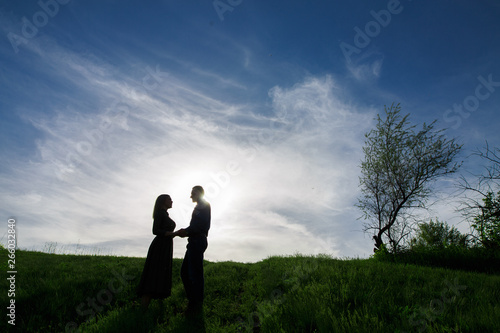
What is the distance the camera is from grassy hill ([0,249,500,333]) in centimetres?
409

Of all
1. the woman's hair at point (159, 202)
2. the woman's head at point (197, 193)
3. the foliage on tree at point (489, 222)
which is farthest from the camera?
the foliage on tree at point (489, 222)

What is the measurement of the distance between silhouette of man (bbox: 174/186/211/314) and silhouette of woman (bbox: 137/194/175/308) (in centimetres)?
45

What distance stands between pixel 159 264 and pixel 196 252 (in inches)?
39.7

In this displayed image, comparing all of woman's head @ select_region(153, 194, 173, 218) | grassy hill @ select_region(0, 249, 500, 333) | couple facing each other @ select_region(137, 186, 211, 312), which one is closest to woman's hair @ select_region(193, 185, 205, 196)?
couple facing each other @ select_region(137, 186, 211, 312)

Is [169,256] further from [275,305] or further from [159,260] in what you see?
[275,305]

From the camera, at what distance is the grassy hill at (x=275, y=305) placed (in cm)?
409

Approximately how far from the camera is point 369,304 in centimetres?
481

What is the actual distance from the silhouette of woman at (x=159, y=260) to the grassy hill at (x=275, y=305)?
18.1 inches

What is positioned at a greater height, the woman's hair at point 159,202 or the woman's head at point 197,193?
the woman's head at point 197,193

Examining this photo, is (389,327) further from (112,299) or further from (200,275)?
(112,299)

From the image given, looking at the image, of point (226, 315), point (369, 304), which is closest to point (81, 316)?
point (226, 315)

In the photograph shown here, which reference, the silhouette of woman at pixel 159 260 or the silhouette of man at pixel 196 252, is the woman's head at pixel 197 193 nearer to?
the silhouette of man at pixel 196 252

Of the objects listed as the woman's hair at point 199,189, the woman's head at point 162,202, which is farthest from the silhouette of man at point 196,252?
the woman's head at point 162,202

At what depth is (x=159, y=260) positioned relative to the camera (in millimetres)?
6898
